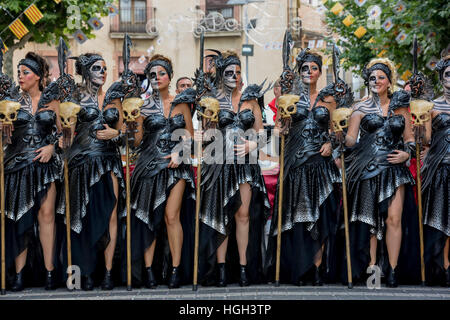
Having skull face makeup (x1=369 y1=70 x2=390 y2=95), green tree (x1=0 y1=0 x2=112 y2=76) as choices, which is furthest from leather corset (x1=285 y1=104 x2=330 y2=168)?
green tree (x1=0 y1=0 x2=112 y2=76)

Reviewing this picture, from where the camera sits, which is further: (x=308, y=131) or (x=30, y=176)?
(x=308, y=131)

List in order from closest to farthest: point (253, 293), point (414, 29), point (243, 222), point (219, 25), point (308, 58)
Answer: point (253, 293) → point (243, 222) → point (308, 58) → point (414, 29) → point (219, 25)

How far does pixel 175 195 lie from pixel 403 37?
8.26 m

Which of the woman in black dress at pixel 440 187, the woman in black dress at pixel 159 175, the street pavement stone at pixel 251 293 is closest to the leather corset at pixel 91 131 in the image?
the woman in black dress at pixel 159 175

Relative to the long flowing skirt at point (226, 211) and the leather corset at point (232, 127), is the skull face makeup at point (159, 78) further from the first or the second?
the long flowing skirt at point (226, 211)

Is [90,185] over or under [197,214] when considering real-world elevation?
over

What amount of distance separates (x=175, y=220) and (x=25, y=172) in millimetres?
1510

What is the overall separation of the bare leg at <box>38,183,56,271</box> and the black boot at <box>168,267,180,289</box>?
1167 millimetres

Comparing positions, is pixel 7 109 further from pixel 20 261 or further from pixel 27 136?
pixel 20 261

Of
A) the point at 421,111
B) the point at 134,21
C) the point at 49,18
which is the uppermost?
the point at 134,21

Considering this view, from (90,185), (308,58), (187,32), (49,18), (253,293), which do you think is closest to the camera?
(253,293)

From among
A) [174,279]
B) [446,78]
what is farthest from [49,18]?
[446,78]

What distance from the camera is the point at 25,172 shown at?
8039mm

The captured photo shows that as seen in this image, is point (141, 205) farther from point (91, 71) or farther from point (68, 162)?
point (91, 71)
